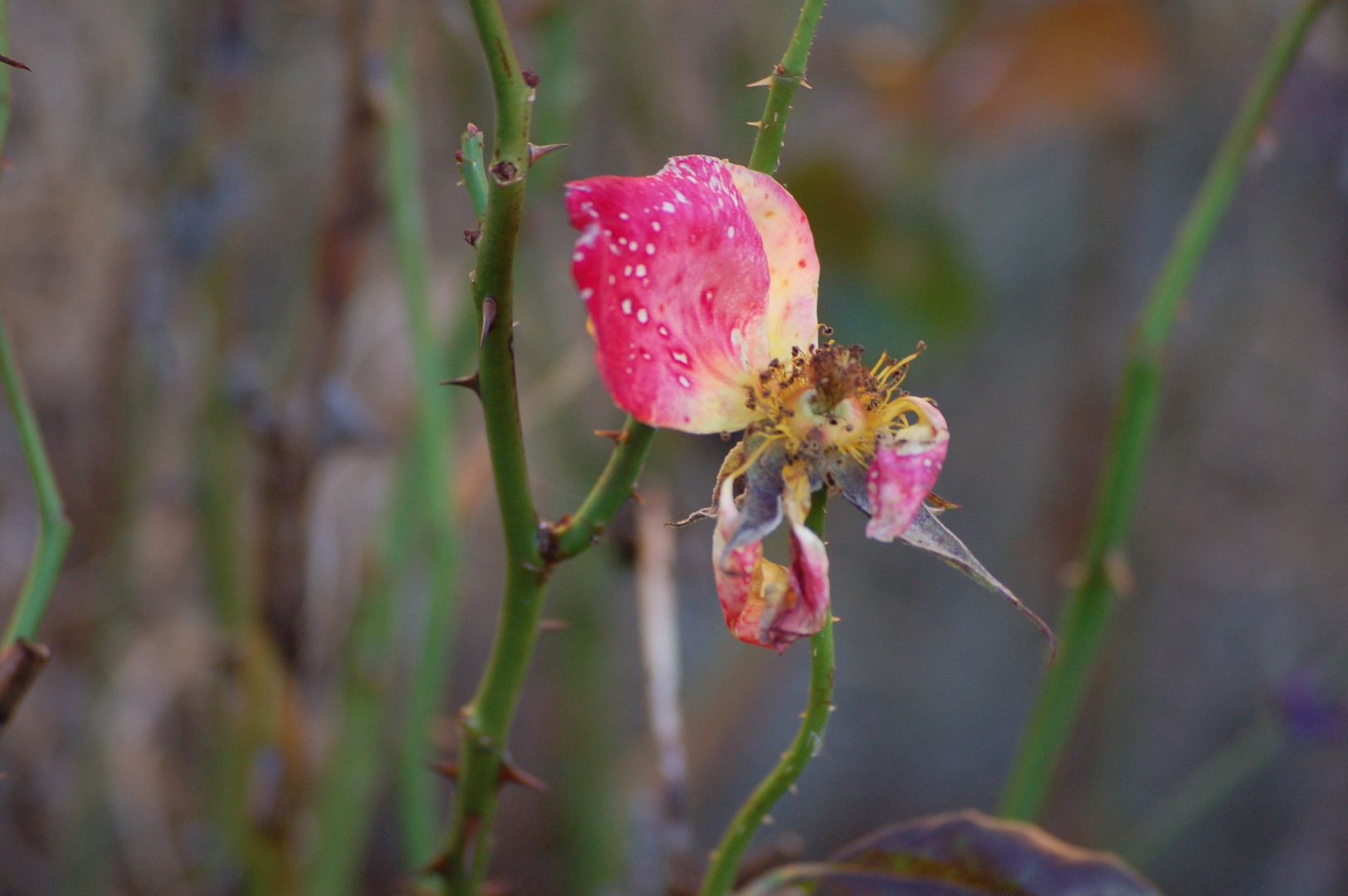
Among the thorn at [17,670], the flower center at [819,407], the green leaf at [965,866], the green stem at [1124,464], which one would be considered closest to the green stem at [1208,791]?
the green stem at [1124,464]

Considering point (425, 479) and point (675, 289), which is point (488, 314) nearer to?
point (675, 289)

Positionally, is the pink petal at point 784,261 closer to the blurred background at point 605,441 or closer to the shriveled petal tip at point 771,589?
the shriveled petal tip at point 771,589

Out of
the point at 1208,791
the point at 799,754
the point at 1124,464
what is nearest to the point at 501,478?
the point at 799,754

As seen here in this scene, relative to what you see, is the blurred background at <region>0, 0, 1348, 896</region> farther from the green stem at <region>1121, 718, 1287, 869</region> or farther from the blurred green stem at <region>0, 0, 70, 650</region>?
the blurred green stem at <region>0, 0, 70, 650</region>

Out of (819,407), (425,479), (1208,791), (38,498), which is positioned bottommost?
(1208,791)

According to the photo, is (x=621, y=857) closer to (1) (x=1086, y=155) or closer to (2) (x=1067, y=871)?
(2) (x=1067, y=871)

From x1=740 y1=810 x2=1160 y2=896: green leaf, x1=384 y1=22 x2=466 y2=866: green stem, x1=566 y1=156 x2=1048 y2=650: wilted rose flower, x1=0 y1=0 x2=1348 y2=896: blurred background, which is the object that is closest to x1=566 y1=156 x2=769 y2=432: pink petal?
x1=566 y1=156 x2=1048 y2=650: wilted rose flower

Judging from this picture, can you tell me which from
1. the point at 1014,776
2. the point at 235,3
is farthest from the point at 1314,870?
the point at 235,3
